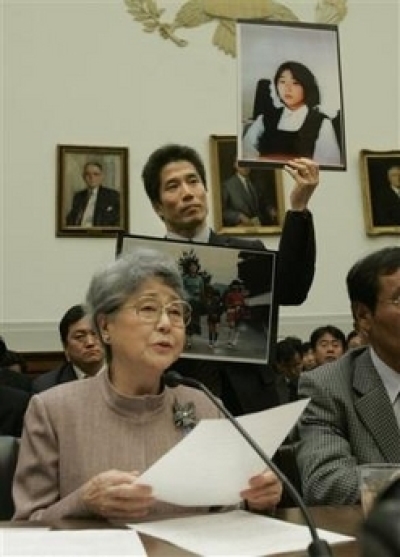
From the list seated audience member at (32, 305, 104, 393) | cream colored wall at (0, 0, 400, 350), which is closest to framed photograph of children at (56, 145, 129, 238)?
cream colored wall at (0, 0, 400, 350)

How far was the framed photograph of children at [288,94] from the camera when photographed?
3045 mm

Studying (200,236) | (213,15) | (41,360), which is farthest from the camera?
(213,15)

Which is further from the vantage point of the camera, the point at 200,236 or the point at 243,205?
the point at 243,205

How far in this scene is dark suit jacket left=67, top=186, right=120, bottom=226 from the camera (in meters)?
8.25

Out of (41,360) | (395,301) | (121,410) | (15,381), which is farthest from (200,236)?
(41,360)

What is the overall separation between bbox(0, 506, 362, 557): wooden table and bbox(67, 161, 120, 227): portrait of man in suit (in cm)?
640

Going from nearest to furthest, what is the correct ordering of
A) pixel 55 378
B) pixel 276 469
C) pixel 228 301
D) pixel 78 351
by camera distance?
pixel 276 469 < pixel 228 301 < pixel 55 378 < pixel 78 351

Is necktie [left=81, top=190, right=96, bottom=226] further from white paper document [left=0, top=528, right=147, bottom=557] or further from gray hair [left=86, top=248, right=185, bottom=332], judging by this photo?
white paper document [left=0, top=528, right=147, bottom=557]

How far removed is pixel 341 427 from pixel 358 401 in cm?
9

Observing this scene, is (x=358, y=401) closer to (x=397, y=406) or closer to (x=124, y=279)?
(x=397, y=406)

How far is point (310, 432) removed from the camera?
244cm

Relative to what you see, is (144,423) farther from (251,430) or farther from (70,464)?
(251,430)

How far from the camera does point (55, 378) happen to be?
515cm

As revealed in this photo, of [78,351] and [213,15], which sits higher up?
[213,15]
